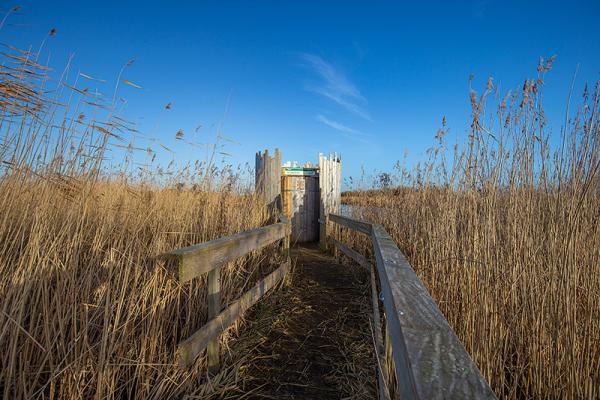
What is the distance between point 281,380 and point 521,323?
1.73 metres

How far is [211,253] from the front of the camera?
2010 millimetres

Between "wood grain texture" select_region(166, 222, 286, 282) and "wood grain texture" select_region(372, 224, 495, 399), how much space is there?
3.80 ft

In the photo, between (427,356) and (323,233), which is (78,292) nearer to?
(427,356)

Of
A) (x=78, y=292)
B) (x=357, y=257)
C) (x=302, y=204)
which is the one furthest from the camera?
(x=302, y=204)

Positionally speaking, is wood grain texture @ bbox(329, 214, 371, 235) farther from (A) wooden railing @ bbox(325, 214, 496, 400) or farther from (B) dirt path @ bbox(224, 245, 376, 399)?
(A) wooden railing @ bbox(325, 214, 496, 400)

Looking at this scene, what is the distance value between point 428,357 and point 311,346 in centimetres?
241

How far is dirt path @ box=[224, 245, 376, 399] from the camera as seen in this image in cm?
222

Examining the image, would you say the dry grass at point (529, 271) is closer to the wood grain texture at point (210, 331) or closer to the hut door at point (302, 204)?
the wood grain texture at point (210, 331)

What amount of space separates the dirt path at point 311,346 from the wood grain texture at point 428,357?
4.78 feet

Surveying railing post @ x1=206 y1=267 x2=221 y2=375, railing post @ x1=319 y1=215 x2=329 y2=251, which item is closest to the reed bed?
railing post @ x1=206 y1=267 x2=221 y2=375

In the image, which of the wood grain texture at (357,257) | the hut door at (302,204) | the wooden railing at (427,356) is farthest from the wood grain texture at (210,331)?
the hut door at (302,204)

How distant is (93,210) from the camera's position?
112 inches

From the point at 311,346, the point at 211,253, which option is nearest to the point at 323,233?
the point at 311,346

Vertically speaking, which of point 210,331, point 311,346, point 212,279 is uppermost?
point 212,279
